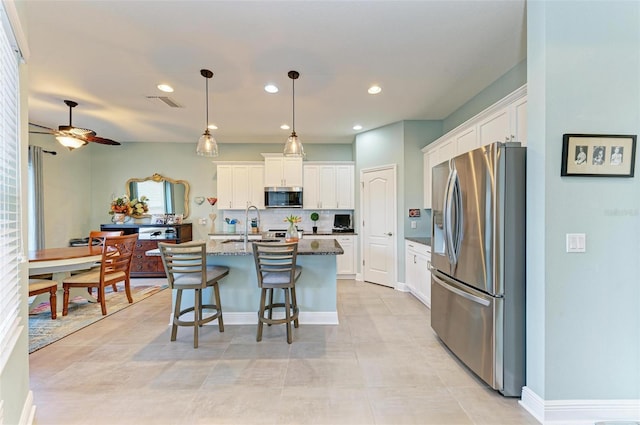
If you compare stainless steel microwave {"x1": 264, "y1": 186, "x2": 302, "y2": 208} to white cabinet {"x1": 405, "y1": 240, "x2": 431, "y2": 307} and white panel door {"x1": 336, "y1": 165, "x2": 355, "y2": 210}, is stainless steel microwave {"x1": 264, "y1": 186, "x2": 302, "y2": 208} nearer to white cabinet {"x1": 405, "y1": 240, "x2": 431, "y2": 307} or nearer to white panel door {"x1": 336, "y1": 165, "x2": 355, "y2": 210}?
white panel door {"x1": 336, "y1": 165, "x2": 355, "y2": 210}

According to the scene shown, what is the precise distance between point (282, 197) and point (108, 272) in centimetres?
310

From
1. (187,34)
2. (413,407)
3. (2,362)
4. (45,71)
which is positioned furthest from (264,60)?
(413,407)

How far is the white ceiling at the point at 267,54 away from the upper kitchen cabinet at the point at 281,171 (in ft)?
4.22

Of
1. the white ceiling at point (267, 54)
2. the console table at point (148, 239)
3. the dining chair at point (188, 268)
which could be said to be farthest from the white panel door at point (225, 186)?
the dining chair at point (188, 268)

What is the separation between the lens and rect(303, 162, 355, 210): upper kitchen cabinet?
18.2 ft

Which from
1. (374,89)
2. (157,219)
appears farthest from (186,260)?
(157,219)

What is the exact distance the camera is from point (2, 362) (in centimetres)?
128

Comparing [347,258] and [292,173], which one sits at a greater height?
[292,173]

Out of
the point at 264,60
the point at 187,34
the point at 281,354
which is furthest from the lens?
the point at 264,60

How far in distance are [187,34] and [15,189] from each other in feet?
5.59

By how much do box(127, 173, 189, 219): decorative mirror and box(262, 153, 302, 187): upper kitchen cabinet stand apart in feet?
6.25

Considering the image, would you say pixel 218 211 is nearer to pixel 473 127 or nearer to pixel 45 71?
pixel 45 71

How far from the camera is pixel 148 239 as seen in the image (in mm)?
5270

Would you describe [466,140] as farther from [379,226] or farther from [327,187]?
[327,187]
